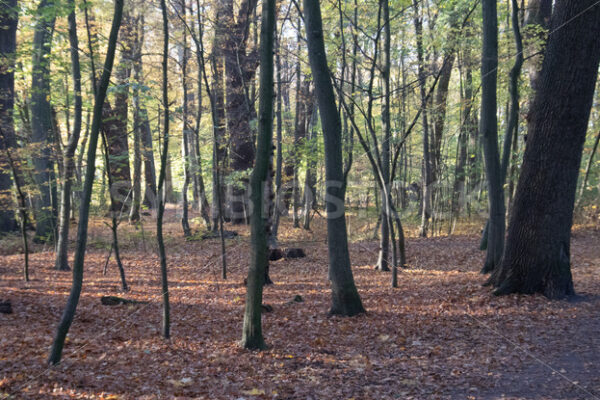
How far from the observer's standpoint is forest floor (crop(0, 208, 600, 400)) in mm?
4480

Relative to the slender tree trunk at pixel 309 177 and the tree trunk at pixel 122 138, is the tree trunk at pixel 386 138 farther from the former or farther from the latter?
the tree trunk at pixel 122 138

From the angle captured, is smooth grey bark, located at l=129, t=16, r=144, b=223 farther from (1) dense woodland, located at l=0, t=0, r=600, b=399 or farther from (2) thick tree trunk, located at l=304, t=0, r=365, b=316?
(2) thick tree trunk, located at l=304, t=0, r=365, b=316

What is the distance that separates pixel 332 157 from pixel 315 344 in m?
3.22

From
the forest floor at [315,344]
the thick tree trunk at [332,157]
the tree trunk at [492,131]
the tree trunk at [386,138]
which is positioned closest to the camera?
the forest floor at [315,344]

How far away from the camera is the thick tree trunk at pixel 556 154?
21.0ft

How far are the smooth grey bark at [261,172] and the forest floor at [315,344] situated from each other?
0.53 meters

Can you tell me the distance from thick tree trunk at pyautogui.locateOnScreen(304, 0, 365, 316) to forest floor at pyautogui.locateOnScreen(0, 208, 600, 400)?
1.36 ft

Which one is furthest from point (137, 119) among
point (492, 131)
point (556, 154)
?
point (556, 154)

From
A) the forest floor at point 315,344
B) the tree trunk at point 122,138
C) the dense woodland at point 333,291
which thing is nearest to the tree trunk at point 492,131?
the dense woodland at point 333,291

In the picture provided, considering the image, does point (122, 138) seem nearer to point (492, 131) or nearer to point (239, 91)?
point (239, 91)

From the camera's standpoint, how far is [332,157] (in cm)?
734

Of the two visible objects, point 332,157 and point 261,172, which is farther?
point 332,157

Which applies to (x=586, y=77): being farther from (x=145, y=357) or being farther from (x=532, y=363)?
(x=145, y=357)

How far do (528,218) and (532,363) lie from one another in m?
2.81
